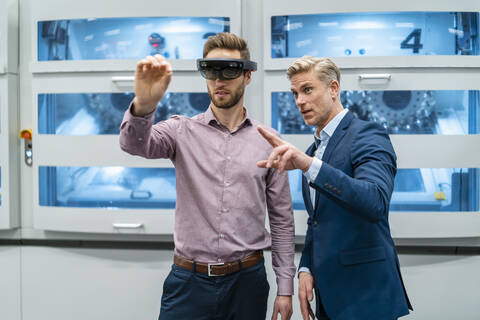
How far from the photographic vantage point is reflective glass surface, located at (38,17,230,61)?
2.01 metres

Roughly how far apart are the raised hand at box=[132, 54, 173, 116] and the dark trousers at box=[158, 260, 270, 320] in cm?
63

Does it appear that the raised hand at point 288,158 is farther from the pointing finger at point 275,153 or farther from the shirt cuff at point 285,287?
the shirt cuff at point 285,287

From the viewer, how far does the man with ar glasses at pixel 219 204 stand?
1311 mm

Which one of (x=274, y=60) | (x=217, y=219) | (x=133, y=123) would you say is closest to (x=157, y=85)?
(x=133, y=123)

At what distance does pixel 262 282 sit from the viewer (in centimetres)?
139

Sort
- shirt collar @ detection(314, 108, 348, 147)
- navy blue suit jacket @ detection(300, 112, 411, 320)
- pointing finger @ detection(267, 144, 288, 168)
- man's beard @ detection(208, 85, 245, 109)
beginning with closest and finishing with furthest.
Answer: pointing finger @ detection(267, 144, 288, 168) < navy blue suit jacket @ detection(300, 112, 411, 320) < shirt collar @ detection(314, 108, 348, 147) < man's beard @ detection(208, 85, 245, 109)

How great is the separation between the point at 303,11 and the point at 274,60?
11.2 inches

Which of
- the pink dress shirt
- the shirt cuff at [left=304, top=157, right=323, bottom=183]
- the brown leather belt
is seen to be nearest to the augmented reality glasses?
the pink dress shirt

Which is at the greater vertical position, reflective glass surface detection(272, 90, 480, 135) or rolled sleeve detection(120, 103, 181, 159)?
reflective glass surface detection(272, 90, 480, 135)

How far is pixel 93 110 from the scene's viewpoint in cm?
205

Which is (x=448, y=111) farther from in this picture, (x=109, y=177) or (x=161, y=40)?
(x=109, y=177)

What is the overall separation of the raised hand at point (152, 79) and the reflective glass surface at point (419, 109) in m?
0.97

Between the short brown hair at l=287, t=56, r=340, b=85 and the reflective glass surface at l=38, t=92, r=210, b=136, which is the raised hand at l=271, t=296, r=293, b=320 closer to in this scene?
the short brown hair at l=287, t=56, r=340, b=85

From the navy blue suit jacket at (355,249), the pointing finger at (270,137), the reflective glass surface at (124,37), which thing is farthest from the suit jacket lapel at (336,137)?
the reflective glass surface at (124,37)
